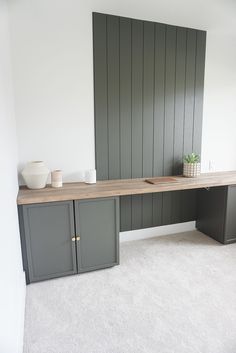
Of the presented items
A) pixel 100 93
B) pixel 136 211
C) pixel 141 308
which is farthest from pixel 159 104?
pixel 141 308

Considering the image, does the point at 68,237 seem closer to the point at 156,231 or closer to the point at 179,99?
the point at 156,231

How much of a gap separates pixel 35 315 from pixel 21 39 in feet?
7.75

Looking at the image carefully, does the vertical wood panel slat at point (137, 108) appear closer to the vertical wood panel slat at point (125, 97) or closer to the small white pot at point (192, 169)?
the vertical wood panel slat at point (125, 97)

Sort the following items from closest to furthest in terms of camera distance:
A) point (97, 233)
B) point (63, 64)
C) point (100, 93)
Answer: point (97, 233) < point (63, 64) < point (100, 93)

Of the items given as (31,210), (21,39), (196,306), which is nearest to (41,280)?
(31,210)

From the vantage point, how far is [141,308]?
6.28ft

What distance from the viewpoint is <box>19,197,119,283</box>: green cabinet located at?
2189 mm

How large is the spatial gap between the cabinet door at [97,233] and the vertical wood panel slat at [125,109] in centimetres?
57

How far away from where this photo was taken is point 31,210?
2158 mm

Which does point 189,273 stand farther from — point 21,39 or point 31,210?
point 21,39

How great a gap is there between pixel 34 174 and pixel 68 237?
658 mm

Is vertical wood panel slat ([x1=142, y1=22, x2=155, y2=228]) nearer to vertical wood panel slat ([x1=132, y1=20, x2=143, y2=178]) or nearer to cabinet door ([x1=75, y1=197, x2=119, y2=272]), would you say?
vertical wood panel slat ([x1=132, y1=20, x2=143, y2=178])

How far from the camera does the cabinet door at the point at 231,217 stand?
9.42 feet

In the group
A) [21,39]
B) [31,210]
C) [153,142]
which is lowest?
[31,210]
